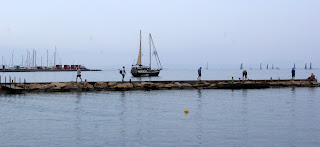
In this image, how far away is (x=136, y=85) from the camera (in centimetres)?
4612

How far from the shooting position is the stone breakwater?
41.8 m

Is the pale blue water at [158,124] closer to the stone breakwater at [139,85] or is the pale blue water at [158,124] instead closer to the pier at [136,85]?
the pier at [136,85]

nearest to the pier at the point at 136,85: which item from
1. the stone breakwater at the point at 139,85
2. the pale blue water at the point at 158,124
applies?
the stone breakwater at the point at 139,85

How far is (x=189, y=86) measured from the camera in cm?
4716

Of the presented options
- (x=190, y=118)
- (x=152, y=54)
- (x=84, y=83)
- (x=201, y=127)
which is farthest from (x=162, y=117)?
(x=152, y=54)

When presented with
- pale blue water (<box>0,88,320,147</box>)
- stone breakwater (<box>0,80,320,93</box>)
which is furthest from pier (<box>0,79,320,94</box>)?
pale blue water (<box>0,88,320,147</box>)

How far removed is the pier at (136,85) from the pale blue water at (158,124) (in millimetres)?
11695

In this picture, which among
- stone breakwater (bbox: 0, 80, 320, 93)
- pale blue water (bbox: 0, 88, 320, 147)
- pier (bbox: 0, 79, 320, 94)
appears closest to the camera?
pale blue water (bbox: 0, 88, 320, 147)

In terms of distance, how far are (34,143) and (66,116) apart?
8.15 m

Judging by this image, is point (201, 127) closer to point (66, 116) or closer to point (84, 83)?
point (66, 116)

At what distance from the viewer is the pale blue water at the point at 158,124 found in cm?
1602

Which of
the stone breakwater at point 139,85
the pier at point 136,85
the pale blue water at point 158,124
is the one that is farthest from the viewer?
the stone breakwater at point 139,85

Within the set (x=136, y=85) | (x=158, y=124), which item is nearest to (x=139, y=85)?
(x=136, y=85)

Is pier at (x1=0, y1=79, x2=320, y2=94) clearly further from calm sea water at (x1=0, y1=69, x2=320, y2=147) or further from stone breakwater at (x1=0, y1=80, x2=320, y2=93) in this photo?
calm sea water at (x1=0, y1=69, x2=320, y2=147)
